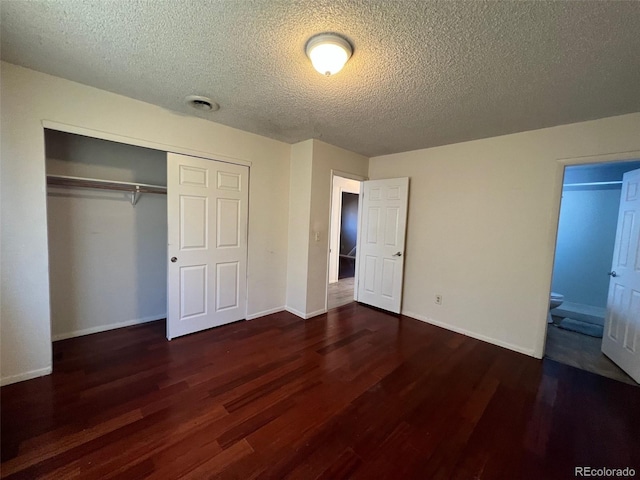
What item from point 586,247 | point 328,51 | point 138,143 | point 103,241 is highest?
point 328,51

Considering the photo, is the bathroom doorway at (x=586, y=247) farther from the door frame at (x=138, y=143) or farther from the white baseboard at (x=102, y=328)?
the white baseboard at (x=102, y=328)

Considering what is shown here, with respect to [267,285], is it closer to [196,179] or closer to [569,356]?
Result: [196,179]

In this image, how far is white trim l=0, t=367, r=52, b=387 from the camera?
195cm

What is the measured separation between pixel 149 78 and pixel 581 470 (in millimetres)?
3833

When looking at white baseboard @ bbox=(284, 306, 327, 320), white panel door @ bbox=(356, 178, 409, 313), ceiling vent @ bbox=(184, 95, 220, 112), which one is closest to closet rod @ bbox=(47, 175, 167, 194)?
ceiling vent @ bbox=(184, 95, 220, 112)

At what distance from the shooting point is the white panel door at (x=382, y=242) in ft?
12.1

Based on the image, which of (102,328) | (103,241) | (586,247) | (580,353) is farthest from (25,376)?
(586,247)

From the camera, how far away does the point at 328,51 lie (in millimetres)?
1515

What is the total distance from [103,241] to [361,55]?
312 centimetres

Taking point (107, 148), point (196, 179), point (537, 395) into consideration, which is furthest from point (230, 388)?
point (107, 148)

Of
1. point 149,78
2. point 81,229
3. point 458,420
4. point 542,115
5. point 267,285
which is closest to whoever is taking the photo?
point 458,420

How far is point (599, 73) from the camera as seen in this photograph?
66.2 inches

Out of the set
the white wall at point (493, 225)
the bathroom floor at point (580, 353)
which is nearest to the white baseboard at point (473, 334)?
the white wall at point (493, 225)

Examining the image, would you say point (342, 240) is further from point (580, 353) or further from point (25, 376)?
point (25, 376)
